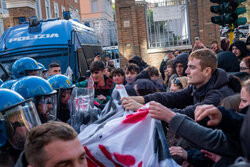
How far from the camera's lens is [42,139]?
1.76 m

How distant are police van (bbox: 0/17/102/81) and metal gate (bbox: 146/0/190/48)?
304 inches

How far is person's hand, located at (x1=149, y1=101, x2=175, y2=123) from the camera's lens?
206cm

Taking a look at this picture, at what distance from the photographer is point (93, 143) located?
7.55ft

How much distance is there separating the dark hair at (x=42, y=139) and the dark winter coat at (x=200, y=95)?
4.26ft

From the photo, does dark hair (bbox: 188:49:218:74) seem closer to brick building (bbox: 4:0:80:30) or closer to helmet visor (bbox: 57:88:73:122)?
helmet visor (bbox: 57:88:73:122)

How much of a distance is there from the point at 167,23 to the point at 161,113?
13.5 metres

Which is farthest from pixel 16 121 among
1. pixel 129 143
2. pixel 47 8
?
pixel 47 8

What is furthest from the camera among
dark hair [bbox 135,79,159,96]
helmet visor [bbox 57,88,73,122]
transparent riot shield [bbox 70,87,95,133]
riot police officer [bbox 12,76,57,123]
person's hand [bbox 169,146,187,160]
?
dark hair [bbox 135,79,159,96]

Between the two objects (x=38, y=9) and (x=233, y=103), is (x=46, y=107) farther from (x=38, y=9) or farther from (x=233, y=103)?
(x=38, y=9)

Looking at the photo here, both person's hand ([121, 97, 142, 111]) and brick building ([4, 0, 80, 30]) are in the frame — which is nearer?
person's hand ([121, 97, 142, 111])

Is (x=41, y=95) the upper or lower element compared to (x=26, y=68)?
lower

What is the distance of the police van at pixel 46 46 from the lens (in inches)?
292

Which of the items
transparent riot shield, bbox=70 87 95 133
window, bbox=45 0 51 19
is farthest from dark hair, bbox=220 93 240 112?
window, bbox=45 0 51 19

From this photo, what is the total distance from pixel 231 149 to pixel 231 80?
1.45 m
